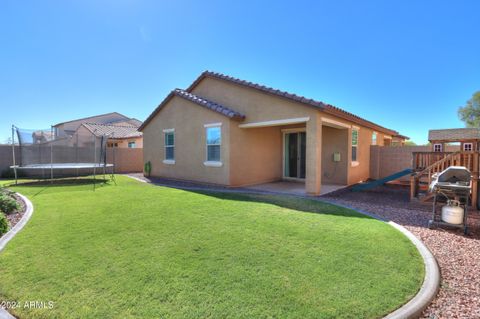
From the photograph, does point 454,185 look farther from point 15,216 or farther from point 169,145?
point 169,145

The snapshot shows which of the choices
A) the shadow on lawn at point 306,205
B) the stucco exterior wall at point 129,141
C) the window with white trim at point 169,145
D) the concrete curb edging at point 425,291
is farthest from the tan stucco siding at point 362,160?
the stucco exterior wall at point 129,141

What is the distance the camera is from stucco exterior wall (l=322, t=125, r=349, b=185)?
1152cm

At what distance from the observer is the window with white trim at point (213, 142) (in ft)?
37.3

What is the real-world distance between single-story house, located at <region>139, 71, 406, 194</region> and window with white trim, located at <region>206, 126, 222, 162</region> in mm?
47

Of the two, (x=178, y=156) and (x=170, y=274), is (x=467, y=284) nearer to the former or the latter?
(x=170, y=274)

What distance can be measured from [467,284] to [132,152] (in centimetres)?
2097

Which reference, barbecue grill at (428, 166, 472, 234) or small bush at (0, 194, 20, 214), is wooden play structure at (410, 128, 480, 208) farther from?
small bush at (0, 194, 20, 214)

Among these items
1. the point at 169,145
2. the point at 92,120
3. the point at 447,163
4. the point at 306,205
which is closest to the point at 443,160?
the point at 447,163

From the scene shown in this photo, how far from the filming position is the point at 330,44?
13.2 meters

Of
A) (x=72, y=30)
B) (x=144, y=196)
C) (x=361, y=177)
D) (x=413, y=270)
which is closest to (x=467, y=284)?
(x=413, y=270)

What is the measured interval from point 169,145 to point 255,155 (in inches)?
216

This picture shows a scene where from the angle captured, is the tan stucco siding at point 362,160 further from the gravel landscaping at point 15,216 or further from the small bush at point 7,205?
the small bush at point 7,205

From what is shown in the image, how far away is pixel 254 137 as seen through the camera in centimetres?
1186

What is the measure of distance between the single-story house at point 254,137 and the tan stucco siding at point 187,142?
0.04 metres
